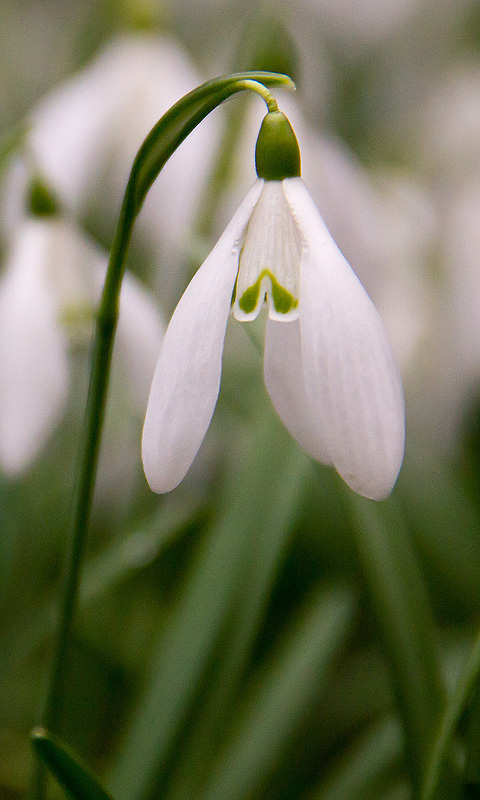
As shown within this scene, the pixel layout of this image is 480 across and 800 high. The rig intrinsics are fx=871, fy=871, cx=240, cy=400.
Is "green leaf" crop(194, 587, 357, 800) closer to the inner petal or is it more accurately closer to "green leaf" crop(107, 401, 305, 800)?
"green leaf" crop(107, 401, 305, 800)

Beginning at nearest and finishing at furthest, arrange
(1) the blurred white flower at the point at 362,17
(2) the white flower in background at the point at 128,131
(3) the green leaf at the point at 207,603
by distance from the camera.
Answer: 1. (3) the green leaf at the point at 207,603
2. (2) the white flower in background at the point at 128,131
3. (1) the blurred white flower at the point at 362,17

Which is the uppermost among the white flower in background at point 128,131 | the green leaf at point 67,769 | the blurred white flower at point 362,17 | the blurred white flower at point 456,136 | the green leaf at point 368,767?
the blurred white flower at point 362,17

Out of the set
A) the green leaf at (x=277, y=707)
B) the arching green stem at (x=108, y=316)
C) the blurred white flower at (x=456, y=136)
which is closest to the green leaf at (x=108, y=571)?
the green leaf at (x=277, y=707)

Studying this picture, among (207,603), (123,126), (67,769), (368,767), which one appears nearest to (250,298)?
(67,769)

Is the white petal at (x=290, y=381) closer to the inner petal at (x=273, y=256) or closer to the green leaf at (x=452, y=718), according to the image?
the inner petal at (x=273, y=256)

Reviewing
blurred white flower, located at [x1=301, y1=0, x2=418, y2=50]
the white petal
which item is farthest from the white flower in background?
blurred white flower, located at [x1=301, y1=0, x2=418, y2=50]

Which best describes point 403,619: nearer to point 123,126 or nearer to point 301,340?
point 301,340

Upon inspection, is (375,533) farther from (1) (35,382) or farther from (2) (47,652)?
(2) (47,652)
